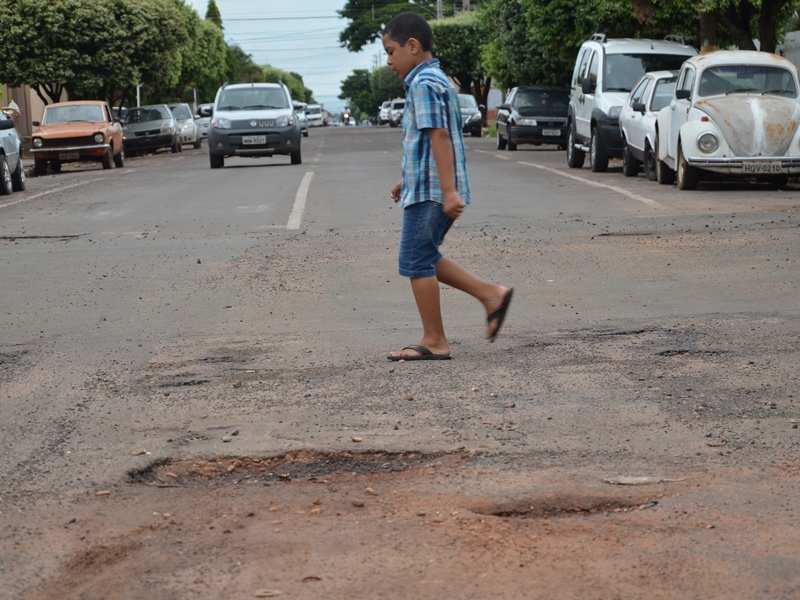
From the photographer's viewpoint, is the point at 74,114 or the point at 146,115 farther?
the point at 146,115

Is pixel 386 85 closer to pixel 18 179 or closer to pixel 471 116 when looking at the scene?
pixel 471 116

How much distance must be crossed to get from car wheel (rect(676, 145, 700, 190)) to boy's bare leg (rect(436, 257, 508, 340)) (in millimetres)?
11355

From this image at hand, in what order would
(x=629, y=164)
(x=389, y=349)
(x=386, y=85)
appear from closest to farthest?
(x=389, y=349), (x=629, y=164), (x=386, y=85)

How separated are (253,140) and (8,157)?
25.4 feet

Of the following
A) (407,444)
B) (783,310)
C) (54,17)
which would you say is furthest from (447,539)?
(54,17)

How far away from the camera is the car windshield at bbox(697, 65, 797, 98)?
18.2 meters

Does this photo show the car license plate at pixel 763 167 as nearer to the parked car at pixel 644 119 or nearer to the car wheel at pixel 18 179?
the parked car at pixel 644 119

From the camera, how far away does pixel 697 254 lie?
11.2m

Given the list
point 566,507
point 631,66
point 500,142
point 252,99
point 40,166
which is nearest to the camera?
point 566,507

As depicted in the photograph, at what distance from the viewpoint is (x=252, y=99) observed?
3034cm

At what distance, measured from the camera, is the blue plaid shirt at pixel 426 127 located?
22.1 ft

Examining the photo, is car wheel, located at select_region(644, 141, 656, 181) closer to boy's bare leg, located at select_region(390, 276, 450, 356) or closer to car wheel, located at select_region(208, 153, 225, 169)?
car wheel, located at select_region(208, 153, 225, 169)

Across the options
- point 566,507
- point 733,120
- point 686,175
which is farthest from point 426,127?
point 686,175

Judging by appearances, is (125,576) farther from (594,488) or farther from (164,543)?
(594,488)
